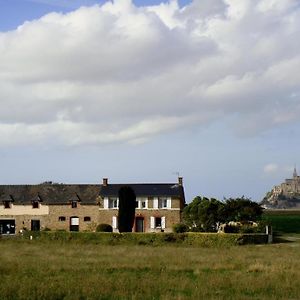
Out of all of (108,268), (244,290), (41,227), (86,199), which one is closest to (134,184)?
(86,199)

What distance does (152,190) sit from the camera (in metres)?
75.6

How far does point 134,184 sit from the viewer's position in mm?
77875

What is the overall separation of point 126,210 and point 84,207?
1304cm

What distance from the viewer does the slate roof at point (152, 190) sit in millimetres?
74781

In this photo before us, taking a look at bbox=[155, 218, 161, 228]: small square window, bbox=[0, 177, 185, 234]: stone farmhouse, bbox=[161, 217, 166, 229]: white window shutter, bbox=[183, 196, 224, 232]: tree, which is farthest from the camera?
bbox=[0, 177, 185, 234]: stone farmhouse

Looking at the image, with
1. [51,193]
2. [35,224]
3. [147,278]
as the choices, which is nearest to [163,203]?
[51,193]

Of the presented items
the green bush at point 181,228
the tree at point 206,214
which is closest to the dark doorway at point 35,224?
the green bush at point 181,228

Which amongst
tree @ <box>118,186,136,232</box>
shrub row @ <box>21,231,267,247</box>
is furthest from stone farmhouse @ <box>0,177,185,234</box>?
shrub row @ <box>21,231,267,247</box>

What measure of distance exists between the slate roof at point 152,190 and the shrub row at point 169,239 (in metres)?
22.0

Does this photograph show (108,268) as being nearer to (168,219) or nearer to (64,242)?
(64,242)

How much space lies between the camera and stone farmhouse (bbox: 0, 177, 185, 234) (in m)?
74.1

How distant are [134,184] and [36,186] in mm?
13702

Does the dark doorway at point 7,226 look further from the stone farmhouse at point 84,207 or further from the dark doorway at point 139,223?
the dark doorway at point 139,223

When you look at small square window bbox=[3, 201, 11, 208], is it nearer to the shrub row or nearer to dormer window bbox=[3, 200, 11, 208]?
dormer window bbox=[3, 200, 11, 208]
